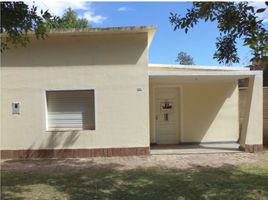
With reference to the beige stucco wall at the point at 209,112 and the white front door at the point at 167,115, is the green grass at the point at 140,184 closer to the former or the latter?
the beige stucco wall at the point at 209,112

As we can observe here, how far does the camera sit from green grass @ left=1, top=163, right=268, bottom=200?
290 inches

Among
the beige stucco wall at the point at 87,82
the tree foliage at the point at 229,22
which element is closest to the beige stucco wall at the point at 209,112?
the beige stucco wall at the point at 87,82

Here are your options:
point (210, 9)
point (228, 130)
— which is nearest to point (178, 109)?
point (228, 130)

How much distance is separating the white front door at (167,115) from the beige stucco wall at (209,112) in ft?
0.84

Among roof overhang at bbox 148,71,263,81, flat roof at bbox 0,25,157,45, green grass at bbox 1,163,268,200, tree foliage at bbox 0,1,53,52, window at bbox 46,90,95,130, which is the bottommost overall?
green grass at bbox 1,163,268,200

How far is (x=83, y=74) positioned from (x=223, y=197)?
6524 mm

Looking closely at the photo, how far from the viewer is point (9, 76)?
482 inches

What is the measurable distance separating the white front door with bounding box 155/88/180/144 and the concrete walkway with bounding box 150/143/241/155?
0.91 meters

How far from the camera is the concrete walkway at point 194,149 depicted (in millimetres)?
12953

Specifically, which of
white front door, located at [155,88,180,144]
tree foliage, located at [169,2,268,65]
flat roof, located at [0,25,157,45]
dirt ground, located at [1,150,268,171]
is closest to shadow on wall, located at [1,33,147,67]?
flat roof, located at [0,25,157,45]

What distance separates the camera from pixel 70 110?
12367 millimetres

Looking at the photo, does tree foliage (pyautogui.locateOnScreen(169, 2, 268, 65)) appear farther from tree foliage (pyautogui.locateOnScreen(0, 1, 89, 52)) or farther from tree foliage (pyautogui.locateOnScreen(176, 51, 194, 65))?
tree foliage (pyautogui.locateOnScreen(176, 51, 194, 65))

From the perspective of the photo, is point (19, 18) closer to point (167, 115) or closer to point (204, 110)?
point (167, 115)

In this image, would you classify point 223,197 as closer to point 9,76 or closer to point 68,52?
point 68,52
